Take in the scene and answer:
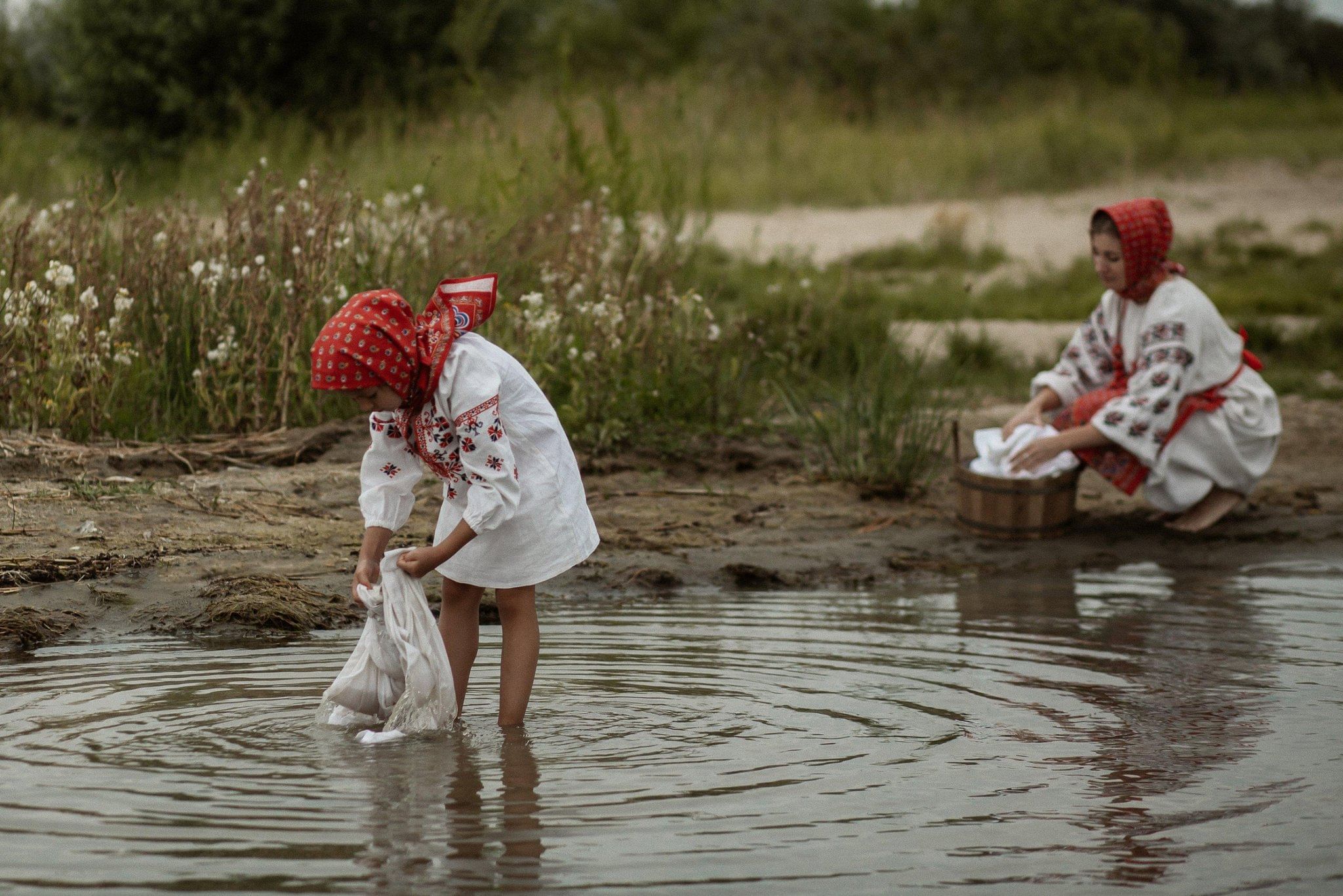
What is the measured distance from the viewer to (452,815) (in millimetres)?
3482

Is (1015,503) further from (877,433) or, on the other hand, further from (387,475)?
(387,475)

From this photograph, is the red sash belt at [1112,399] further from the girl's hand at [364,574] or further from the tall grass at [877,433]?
the girl's hand at [364,574]

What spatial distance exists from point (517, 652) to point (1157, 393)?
3.44 m

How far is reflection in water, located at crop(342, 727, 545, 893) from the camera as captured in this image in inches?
122

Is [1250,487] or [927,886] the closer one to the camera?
[927,886]

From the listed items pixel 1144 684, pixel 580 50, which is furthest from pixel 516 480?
pixel 580 50

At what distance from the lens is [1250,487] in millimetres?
6930

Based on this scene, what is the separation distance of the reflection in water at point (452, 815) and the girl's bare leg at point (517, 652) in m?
0.06

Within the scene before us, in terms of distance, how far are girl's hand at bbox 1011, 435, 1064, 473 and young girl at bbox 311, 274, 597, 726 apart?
2918mm

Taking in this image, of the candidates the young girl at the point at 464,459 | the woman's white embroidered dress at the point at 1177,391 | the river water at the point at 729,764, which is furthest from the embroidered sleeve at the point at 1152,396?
the young girl at the point at 464,459

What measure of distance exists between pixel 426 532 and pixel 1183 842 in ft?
11.8

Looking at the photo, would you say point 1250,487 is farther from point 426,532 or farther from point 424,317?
point 424,317

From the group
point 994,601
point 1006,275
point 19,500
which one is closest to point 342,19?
point 1006,275

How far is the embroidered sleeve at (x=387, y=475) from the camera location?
4090mm
